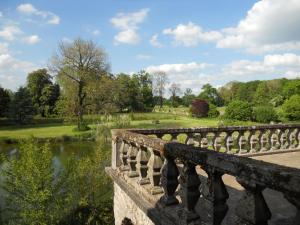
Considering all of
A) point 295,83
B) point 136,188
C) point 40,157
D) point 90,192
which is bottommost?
point 90,192

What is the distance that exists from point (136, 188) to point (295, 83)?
64.0 m

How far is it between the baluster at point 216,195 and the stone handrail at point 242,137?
13.8 ft

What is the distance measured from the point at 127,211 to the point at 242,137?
160 inches

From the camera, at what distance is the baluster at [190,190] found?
309cm

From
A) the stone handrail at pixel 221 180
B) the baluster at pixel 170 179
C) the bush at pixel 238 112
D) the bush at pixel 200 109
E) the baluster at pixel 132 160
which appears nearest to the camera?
the stone handrail at pixel 221 180

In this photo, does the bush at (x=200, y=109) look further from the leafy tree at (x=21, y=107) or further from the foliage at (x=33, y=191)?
the foliage at (x=33, y=191)

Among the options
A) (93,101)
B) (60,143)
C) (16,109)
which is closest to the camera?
(60,143)

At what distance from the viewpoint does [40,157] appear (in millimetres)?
18016

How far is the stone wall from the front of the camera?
16.1 feet

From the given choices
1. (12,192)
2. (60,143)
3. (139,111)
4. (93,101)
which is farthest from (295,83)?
(12,192)

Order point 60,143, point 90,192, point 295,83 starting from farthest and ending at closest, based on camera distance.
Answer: point 295,83, point 60,143, point 90,192

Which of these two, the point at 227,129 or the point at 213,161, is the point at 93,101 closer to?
the point at 227,129

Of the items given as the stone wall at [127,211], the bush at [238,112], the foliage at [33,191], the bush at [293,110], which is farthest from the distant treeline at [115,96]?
the stone wall at [127,211]

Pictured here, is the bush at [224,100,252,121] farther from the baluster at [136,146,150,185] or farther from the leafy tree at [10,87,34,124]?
the leafy tree at [10,87,34,124]
